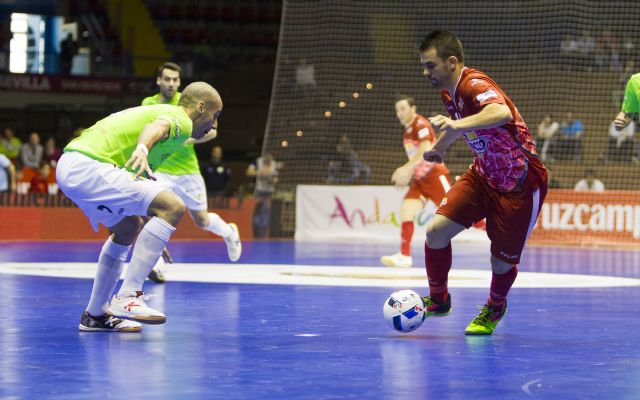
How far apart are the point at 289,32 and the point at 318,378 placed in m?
24.8

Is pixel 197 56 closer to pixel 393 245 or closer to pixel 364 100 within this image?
pixel 364 100

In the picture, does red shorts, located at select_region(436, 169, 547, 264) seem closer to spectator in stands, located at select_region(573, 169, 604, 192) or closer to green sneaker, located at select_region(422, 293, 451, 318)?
green sneaker, located at select_region(422, 293, 451, 318)

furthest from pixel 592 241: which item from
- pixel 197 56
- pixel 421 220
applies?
pixel 197 56

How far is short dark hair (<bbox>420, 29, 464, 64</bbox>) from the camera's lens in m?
6.84

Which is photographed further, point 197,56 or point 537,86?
point 197,56

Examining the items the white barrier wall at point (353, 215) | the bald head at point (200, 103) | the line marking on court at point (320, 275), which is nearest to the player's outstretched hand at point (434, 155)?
the bald head at point (200, 103)

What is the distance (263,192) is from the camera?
22.5 meters

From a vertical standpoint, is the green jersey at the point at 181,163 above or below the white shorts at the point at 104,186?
below

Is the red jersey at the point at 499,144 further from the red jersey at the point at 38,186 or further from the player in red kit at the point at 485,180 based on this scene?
the red jersey at the point at 38,186

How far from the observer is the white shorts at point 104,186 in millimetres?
6730

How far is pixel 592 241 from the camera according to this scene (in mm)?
21172

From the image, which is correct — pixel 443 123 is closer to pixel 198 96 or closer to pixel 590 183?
pixel 198 96

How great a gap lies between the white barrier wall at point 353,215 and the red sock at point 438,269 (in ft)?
48.0

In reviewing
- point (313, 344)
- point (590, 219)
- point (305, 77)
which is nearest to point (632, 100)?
point (313, 344)
